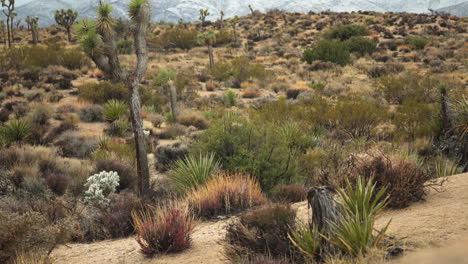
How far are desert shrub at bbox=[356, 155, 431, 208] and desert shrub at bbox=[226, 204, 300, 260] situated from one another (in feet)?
5.57

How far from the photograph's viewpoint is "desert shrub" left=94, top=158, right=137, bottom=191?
11.3 metres

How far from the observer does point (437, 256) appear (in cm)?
198

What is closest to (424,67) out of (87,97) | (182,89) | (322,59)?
(322,59)

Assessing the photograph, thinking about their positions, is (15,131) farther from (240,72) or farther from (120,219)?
(240,72)

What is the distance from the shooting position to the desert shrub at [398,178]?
19.0 ft

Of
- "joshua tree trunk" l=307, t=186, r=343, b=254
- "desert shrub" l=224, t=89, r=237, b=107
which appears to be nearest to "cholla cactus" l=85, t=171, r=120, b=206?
"joshua tree trunk" l=307, t=186, r=343, b=254

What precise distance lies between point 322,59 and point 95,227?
30.7 meters

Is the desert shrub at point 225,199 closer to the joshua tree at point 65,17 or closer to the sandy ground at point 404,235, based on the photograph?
the sandy ground at point 404,235

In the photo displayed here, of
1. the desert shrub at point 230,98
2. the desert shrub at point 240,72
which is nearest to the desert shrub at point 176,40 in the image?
the desert shrub at point 240,72

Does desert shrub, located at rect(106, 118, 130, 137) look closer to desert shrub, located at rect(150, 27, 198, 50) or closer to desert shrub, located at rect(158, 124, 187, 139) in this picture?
desert shrub, located at rect(158, 124, 187, 139)

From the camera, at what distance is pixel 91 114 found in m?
19.6

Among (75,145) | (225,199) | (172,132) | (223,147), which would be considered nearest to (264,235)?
(225,199)

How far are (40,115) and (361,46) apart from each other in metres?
29.8

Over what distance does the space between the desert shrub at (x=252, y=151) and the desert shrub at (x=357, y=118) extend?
222 inches
